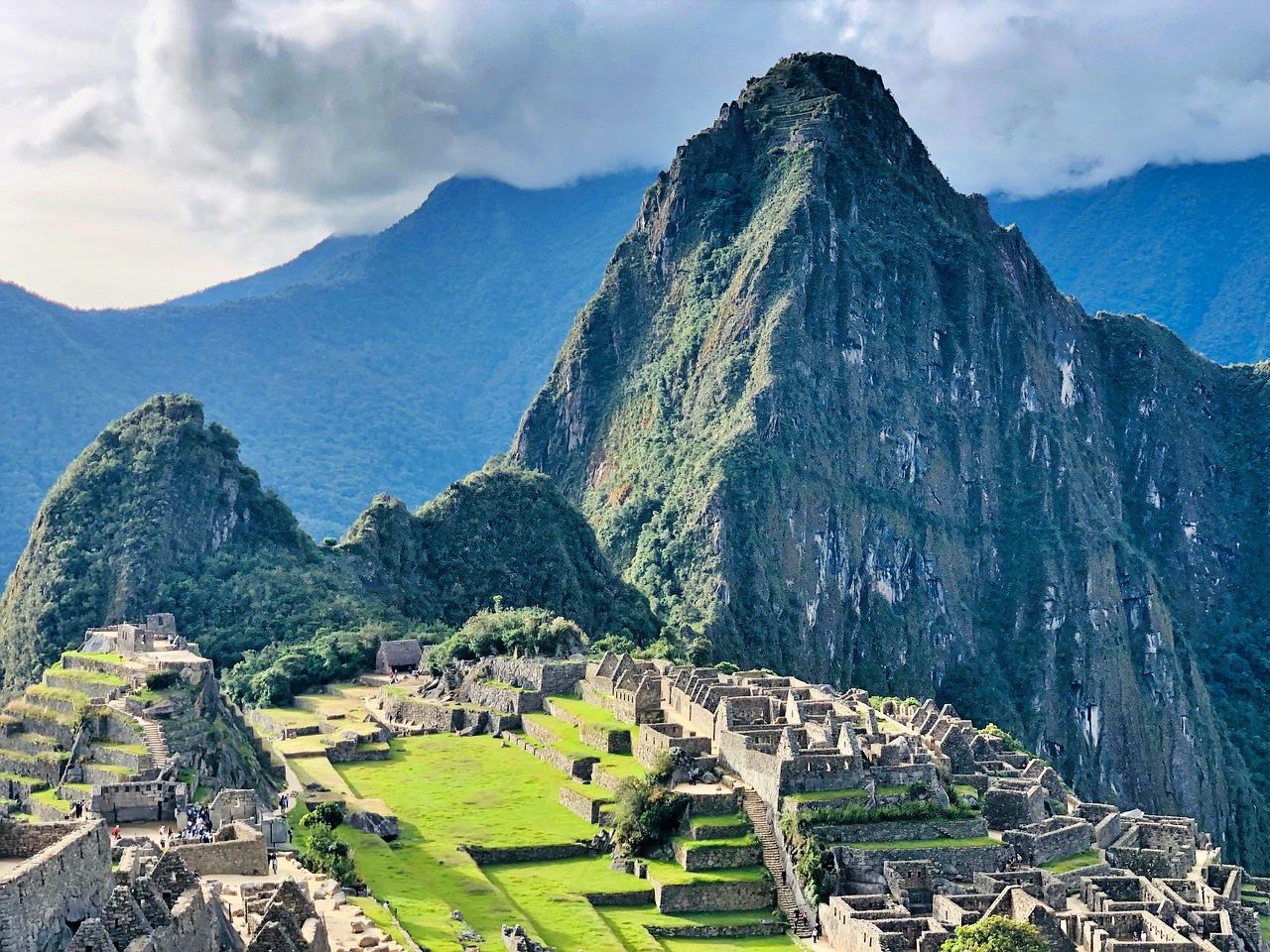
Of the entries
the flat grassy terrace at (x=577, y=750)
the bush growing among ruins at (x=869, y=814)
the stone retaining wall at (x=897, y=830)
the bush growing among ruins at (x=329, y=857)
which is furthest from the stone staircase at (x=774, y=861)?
the bush growing among ruins at (x=329, y=857)

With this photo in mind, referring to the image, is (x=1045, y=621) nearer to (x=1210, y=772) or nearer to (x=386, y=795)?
(x=1210, y=772)

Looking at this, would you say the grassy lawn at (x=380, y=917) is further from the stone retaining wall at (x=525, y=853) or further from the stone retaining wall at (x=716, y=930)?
the stone retaining wall at (x=525, y=853)

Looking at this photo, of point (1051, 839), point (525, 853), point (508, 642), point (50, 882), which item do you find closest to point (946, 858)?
point (1051, 839)

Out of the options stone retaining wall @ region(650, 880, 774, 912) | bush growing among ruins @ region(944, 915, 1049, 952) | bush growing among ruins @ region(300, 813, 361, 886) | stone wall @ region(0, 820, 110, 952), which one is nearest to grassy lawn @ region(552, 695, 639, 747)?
stone retaining wall @ region(650, 880, 774, 912)

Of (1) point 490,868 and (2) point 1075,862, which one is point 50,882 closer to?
(1) point 490,868

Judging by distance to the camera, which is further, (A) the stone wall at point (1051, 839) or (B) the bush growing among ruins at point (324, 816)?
(A) the stone wall at point (1051, 839)

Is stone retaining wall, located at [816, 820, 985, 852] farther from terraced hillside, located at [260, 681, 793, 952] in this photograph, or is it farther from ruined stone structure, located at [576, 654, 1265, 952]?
terraced hillside, located at [260, 681, 793, 952]
